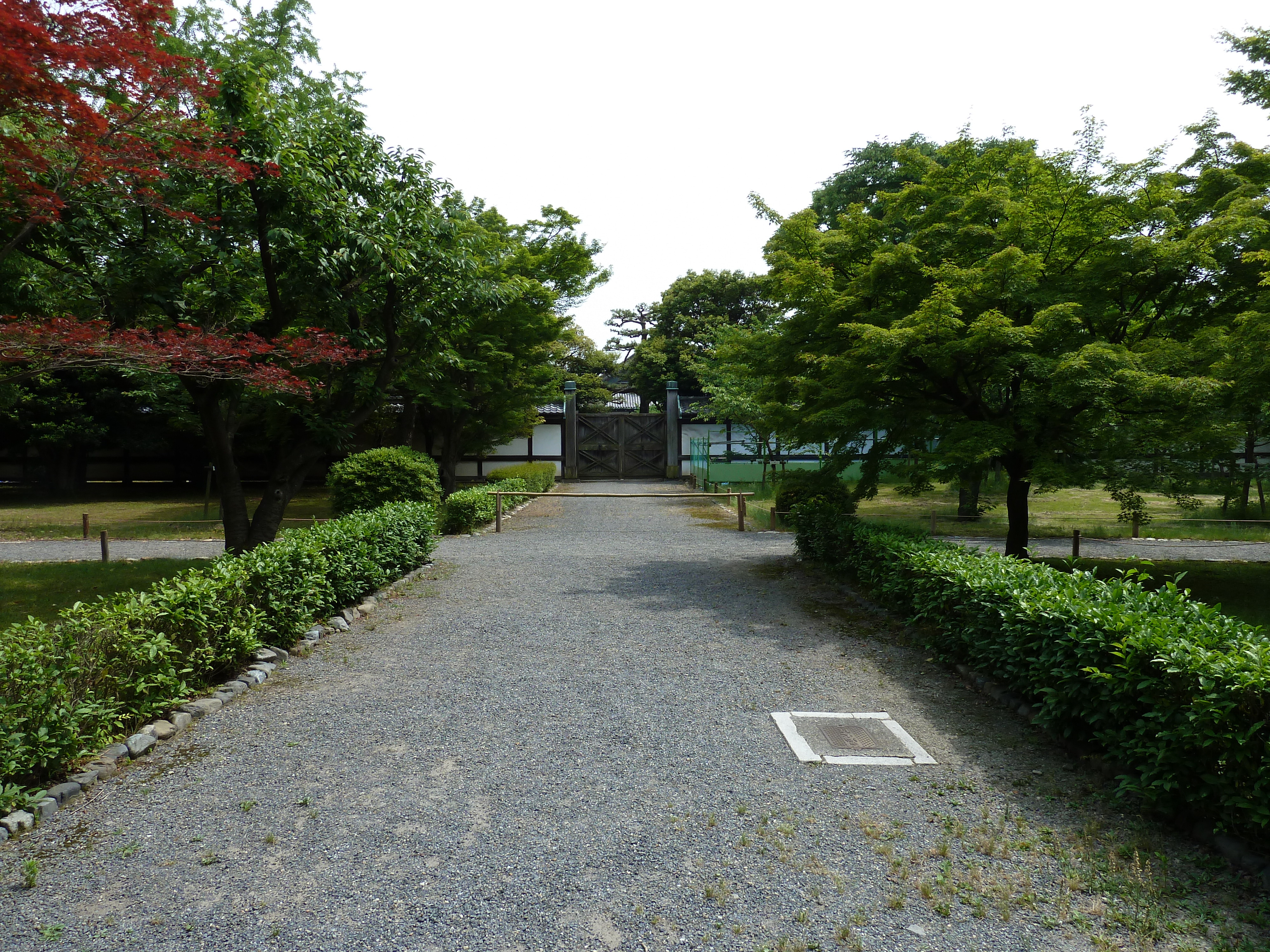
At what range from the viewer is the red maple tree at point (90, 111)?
4551 mm

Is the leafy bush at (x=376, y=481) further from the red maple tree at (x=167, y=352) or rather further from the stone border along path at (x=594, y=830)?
the stone border along path at (x=594, y=830)

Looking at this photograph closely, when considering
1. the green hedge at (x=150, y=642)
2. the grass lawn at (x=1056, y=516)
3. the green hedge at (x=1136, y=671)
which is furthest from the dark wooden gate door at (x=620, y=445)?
the green hedge at (x=1136, y=671)

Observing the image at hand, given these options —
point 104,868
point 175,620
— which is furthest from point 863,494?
point 104,868

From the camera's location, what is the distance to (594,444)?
29438 mm

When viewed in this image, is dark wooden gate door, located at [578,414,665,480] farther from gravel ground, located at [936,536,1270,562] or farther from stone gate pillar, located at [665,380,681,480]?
gravel ground, located at [936,536,1270,562]

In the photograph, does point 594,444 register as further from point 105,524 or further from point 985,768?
point 985,768

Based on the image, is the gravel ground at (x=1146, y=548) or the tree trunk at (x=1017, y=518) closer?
the tree trunk at (x=1017, y=518)

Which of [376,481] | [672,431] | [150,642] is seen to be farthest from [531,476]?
[150,642]

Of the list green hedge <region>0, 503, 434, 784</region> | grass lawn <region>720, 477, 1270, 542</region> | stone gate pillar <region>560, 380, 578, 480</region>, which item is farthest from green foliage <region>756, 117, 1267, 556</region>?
stone gate pillar <region>560, 380, 578, 480</region>

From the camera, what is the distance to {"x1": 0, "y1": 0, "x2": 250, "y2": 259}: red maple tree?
4.55 metres

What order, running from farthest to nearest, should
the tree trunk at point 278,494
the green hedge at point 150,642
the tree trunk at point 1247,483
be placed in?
the tree trunk at point 1247,483 < the tree trunk at point 278,494 < the green hedge at point 150,642

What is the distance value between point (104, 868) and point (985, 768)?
3.96 m

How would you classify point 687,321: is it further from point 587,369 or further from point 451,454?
point 451,454

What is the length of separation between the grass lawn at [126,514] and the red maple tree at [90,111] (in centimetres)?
899
